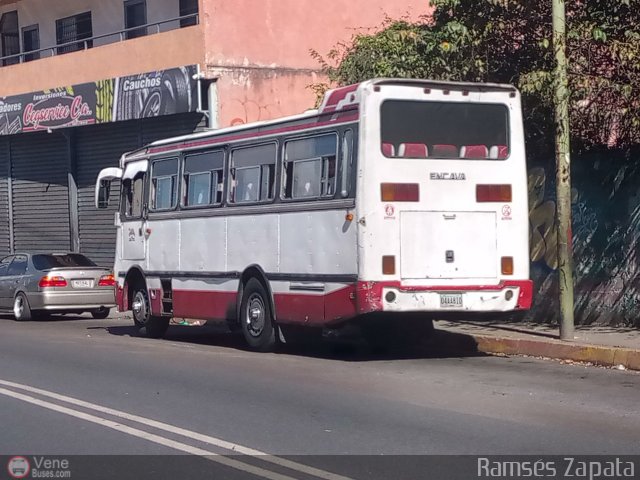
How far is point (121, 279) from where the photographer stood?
61.8ft

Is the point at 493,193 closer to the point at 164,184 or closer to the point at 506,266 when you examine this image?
the point at 506,266

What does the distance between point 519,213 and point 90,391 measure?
566 cm

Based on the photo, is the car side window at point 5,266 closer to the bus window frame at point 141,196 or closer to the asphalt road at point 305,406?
the bus window frame at point 141,196

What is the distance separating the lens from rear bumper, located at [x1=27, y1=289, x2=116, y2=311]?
72.0ft

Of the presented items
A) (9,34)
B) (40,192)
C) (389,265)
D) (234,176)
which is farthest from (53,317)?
(9,34)

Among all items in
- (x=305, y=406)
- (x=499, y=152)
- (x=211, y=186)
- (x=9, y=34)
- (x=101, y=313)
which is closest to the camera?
(x=305, y=406)

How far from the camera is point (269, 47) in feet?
84.7

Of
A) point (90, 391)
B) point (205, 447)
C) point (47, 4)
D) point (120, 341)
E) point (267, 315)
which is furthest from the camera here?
point (47, 4)

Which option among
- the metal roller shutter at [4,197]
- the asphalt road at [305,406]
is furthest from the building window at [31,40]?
the asphalt road at [305,406]

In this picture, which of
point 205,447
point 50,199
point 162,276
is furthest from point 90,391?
point 50,199

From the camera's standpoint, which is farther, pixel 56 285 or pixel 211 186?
pixel 56 285

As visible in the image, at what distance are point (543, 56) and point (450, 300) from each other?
193 inches

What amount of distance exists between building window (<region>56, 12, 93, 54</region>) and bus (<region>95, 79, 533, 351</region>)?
53.9ft

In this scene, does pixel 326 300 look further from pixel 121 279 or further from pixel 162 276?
pixel 121 279
